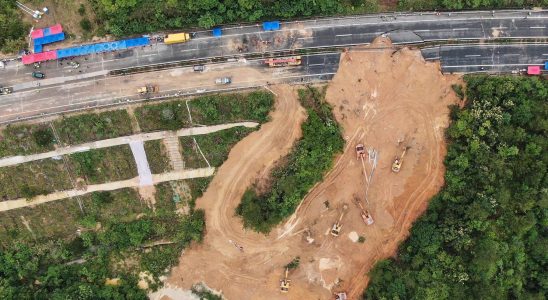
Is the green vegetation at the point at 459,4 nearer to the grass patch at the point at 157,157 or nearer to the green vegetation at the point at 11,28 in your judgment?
the grass patch at the point at 157,157

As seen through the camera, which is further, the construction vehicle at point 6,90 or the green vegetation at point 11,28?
the construction vehicle at point 6,90

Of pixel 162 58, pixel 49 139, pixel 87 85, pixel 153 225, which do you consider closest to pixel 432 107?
pixel 162 58

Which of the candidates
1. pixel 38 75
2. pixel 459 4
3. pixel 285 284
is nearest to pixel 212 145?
pixel 285 284

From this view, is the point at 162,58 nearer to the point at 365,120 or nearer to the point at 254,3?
the point at 254,3

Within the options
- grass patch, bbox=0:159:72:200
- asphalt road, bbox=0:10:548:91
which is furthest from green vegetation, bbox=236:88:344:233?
grass patch, bbox=0:159:72:200

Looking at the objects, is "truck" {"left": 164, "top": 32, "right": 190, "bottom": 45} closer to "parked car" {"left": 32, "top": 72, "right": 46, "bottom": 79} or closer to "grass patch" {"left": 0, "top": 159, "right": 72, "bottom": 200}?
"parked car" {"left": 32, "top": 72, "right": 46, "bottom": 79}

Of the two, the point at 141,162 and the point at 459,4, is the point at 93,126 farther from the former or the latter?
the point at 459,4

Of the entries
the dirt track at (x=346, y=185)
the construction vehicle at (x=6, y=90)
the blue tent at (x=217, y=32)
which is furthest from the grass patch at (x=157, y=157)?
the construction vehicle at (x=6, y=90)
